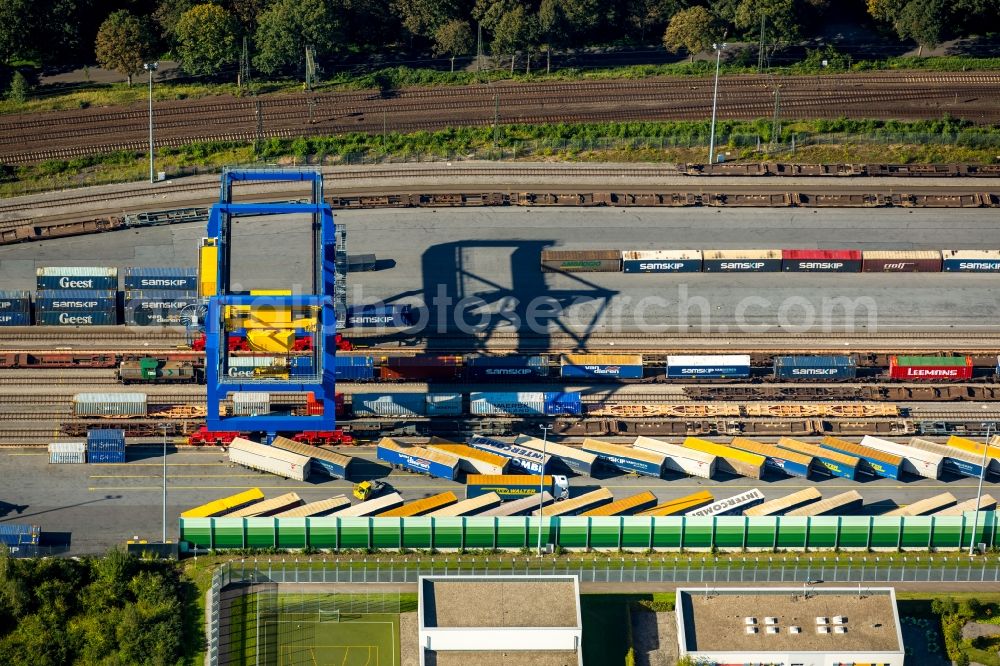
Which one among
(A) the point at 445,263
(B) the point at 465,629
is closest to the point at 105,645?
(B) the point at 465,629

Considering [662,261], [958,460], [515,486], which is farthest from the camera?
[662,261]

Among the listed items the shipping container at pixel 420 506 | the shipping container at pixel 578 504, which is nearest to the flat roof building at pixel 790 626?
the shipping container at pixel 578 504

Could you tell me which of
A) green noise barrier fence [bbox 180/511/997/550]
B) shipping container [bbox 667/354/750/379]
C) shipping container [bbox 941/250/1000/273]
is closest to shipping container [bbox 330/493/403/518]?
green noise barrier fence [bbox 180/511/997/550]

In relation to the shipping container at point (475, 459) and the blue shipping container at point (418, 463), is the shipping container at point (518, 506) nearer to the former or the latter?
the shipping container at point (475, 459)

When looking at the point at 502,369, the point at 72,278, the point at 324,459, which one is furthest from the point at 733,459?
the point at 72,278

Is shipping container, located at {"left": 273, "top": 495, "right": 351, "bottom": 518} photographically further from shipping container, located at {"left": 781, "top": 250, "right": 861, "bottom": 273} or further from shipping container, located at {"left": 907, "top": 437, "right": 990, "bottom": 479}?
shipping container, located at {"left": 781, "top": 250, "right": 861, "bottom": 273}

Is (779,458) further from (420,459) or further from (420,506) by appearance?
(420,506)
